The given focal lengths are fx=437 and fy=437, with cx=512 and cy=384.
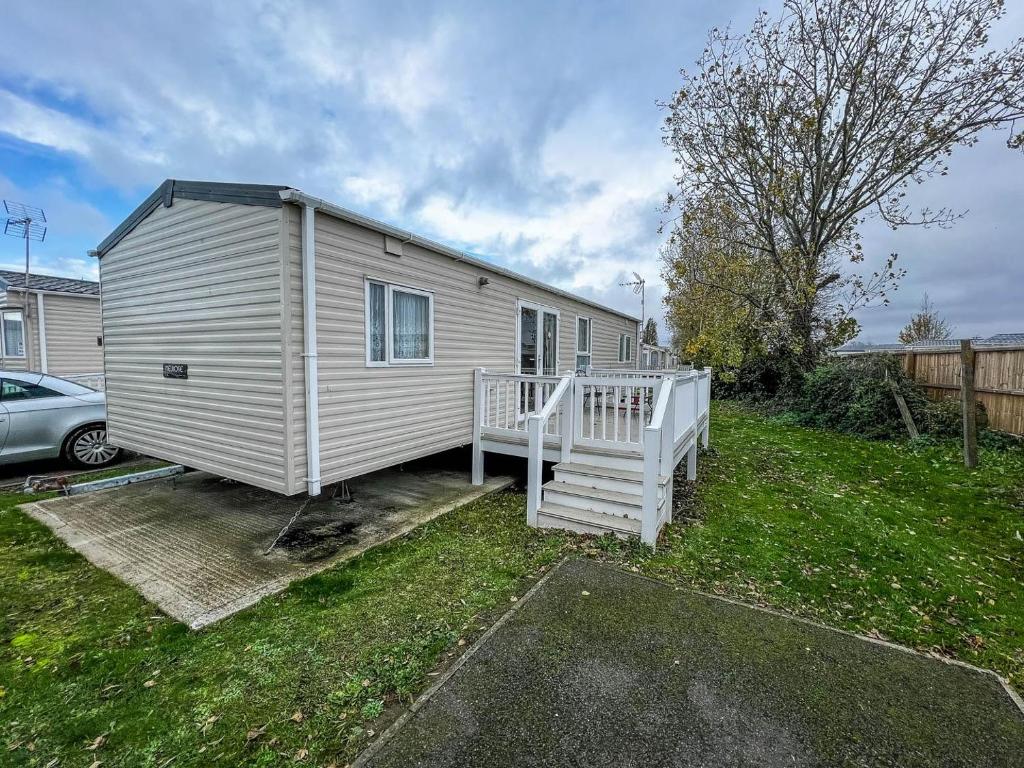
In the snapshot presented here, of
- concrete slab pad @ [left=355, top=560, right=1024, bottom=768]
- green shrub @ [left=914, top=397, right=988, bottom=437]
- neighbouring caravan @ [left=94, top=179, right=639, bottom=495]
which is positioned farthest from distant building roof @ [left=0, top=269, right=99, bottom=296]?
green shrub @ [left=914, top=397, right=988, bottom=437]

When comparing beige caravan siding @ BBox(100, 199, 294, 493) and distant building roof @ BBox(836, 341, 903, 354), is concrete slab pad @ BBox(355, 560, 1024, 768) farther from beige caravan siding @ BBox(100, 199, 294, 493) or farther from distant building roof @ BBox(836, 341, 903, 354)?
distant building roof @ BBox(836, 341, 903, 354)

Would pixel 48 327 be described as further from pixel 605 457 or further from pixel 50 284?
pixel 605 457

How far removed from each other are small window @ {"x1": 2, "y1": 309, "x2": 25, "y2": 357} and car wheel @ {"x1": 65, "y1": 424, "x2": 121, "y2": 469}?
752 centimetres

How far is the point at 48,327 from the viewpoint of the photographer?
11391 mm

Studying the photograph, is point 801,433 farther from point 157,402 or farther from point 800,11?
point 157,402

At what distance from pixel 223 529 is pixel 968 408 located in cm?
1076

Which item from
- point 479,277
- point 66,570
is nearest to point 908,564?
point 479,277

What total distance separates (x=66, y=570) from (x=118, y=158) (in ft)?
42.8

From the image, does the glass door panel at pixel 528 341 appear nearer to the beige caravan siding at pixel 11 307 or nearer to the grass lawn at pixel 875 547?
the grass lawn at pixel 875 547

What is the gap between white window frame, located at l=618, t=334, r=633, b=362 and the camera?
12992mm

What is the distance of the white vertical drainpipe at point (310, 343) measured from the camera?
4.11m

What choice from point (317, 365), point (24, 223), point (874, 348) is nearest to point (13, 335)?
point (24, 223)

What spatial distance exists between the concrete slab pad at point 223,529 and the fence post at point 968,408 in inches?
289

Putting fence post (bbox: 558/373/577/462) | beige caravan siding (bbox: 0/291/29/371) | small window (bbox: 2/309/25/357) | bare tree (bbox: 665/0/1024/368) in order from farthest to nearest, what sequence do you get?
1. small window (bbox: 2/309/25/357)
2. beige caravan siding (bbox: 0/291/29/371)
3. bare tree (bbox: 665/0/1024/368)
4. fence post (bbox: 558/373/577/462)
